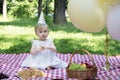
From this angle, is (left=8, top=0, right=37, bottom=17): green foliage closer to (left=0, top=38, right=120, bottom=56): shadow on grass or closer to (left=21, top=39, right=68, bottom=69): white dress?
(left=0, top=38, right=120, bottom=56): shadow on grass

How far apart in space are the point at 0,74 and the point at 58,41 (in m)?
3.93

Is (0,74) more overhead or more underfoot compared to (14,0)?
more overhead

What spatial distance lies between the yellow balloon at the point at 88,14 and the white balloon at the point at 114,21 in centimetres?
12

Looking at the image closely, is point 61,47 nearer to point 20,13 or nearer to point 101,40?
point 101,40

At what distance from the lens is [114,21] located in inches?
153

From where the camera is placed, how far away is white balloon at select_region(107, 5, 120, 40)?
385 centimetres

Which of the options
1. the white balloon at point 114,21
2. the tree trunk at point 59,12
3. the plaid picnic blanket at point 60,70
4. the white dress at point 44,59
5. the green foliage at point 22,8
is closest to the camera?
the white balloon at point 114,21

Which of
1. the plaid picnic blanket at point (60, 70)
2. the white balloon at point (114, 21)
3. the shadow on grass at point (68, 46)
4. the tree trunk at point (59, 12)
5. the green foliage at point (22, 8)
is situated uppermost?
the white balloon at point (114, 21)

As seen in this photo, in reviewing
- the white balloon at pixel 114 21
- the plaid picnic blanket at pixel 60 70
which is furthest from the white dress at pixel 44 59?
the white balloon at pixel 114 21

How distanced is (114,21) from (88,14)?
0.29m

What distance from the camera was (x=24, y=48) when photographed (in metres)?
7.50

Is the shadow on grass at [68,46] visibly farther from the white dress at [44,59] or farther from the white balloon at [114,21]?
the white balloon at [114,21]

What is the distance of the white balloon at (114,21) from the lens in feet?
12.6

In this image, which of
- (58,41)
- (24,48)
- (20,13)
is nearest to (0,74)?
(24,48)
